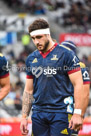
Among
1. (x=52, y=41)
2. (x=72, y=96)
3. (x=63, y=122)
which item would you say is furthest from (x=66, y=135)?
(x=52, y=41)

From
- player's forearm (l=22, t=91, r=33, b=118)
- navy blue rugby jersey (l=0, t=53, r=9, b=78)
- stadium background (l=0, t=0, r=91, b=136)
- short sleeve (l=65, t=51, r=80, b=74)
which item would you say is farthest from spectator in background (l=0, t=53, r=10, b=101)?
stadium background (l=0, t=0, r=91, b=136)

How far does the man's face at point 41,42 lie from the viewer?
16.8ft

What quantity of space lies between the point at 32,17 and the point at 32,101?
45.1 feet

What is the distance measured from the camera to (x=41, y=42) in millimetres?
5125

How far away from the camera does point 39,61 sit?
5289 millimetres

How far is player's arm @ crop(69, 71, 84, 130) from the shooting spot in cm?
475

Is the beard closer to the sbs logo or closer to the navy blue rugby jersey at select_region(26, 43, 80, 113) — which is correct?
the navy blue rugby jersey at select_region(26, 43, 80, 113)

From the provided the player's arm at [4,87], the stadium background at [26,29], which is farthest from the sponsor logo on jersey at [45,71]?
the stadium background at [26,29]

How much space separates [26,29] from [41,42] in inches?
517

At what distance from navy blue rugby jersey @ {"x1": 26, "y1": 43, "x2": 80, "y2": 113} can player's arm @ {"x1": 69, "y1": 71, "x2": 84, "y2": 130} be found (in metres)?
0.09

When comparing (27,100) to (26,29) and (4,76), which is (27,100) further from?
(26,29)

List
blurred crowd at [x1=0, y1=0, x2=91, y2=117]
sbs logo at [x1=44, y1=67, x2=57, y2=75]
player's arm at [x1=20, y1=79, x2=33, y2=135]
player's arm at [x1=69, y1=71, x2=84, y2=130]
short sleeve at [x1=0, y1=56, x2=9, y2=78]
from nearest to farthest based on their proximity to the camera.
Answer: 1. player's arm at [x1=69, y1=71, x2=84, y2=130]
2. sbs logo at [x1=44, y1=67, x2=57, y2=75]
3. player's arm at [x1=20, y1=79, x2=33, y2=135]
4. short sleeve at [x1=0, y1=56, x2=9, y2=78]
5. blurred crowd at [x1=0, y1=0, x2=91, y2=117]

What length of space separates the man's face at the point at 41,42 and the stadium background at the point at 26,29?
770 cm

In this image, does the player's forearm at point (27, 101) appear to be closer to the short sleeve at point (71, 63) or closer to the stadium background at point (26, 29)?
the short sleeve at point (71, 63)
